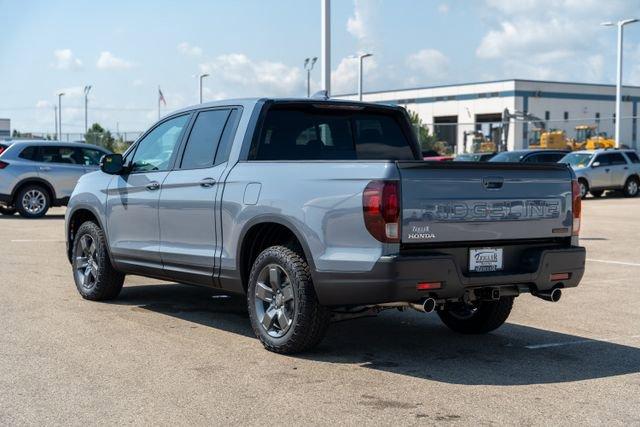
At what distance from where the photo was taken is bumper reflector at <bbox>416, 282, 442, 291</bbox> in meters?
5.71

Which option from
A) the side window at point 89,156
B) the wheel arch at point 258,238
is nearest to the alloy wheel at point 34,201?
the side window at point 89,156

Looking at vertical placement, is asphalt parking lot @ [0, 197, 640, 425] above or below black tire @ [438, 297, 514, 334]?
below

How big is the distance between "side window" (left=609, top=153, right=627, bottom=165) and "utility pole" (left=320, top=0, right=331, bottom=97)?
53.6 ft

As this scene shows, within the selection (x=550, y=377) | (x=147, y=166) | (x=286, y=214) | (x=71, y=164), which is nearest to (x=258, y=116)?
(x=286, y=214)

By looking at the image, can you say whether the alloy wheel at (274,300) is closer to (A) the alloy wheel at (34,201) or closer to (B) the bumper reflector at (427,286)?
(B) the bumper reflector at (427,286)

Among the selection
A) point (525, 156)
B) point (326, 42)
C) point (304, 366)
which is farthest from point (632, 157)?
point (304, 366)

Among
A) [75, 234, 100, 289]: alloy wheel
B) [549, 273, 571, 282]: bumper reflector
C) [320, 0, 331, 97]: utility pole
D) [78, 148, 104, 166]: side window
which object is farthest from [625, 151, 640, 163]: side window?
[549, 273, 571, 282]: bumper reflector

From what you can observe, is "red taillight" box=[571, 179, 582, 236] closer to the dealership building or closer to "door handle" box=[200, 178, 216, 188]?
"door handle" box=[200, 178, 216, 188]

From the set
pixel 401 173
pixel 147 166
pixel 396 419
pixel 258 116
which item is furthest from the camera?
pixel 147 166

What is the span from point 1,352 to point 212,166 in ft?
7.11

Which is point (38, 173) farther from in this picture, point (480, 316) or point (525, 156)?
point (525, 156)

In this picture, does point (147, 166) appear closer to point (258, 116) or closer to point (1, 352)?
point (258, 116)

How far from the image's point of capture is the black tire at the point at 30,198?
1984 centimetres

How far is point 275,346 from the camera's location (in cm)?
638
